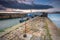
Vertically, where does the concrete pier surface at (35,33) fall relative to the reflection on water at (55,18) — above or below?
below

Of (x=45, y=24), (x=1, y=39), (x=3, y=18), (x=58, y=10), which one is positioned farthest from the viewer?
(x=45, y=24)

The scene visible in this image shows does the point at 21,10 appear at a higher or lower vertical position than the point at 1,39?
higher

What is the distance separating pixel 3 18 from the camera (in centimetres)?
317

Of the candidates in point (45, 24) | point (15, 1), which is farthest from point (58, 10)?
point (15, 1)

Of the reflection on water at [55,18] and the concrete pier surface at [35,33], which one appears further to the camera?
the reflection on water at [55,18]

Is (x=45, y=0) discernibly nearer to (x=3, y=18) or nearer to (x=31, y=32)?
(x=31, y=32)

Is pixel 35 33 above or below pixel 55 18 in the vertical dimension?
below

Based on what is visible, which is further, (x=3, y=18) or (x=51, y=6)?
(x=3, y=18)

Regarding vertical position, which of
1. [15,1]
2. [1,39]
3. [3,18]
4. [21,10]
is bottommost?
[1,39]

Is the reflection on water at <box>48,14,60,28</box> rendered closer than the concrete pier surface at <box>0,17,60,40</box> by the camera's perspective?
No

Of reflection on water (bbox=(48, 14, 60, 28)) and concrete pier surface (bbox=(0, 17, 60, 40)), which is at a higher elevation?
reflection on water (bbox=(48, 14, 60, 28))

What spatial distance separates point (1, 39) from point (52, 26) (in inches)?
49.5

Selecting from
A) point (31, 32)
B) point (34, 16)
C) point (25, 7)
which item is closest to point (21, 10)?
point (25, 7)

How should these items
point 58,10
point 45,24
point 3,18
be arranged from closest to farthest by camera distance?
1. point 58,10
2. point 3,18
3. point 45,24
